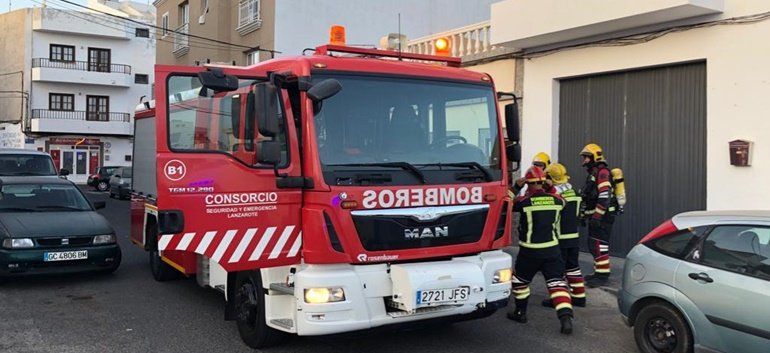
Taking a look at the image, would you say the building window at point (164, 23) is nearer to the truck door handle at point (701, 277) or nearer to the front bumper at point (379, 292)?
the front bumper at point (379, 292)

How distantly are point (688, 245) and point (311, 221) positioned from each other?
9.84ft

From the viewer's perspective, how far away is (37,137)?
4019 cm

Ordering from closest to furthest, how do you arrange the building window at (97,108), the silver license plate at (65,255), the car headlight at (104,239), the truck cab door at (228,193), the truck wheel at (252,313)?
the truck cab door at (228,193) < the truck wheel at (252,313) < the silver license plate at (65,255) < the car headlight at (104,239) < the building window at (97,108)

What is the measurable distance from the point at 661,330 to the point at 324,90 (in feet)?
10.9

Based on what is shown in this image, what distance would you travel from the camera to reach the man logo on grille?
471cm

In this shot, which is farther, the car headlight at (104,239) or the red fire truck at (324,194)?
the car headlight at (104,239)

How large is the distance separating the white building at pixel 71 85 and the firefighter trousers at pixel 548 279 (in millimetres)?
38099

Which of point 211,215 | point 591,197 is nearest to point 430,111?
point 211,215

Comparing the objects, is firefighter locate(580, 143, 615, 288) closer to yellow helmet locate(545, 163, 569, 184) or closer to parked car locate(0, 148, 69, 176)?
yellow helmet locate(545, 163, 569, 184)

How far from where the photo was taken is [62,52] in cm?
4150

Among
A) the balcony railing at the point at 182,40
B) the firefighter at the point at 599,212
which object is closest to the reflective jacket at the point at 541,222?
the firefighter at the point at 599,212

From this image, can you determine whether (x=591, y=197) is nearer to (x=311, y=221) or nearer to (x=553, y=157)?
(x=553, y=157)

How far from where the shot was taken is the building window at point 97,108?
137 ft

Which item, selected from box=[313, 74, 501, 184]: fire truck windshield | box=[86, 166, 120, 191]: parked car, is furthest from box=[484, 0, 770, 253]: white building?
box=[86, 166, 120, 191]: parked car
